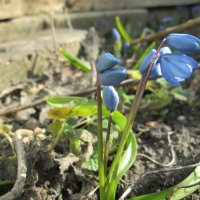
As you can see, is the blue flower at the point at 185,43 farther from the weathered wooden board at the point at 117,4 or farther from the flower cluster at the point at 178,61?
the weathered wooden board at the point at 117,4

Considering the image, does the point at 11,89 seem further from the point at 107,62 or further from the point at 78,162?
the point at 107,62

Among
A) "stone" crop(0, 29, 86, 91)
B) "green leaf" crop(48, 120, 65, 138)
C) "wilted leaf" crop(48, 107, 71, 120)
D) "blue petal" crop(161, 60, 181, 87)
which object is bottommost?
"stone" crop(0, 29, 86, 91)

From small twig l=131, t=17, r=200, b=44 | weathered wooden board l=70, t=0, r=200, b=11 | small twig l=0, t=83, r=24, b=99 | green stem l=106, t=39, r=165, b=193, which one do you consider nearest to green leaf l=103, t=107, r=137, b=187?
green stem l=106, t=39, r=165, b=193

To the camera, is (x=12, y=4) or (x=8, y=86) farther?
(x=12, y=4)

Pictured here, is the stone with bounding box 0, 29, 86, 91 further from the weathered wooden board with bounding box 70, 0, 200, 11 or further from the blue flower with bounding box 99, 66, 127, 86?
the blue flower with bounding box 99, 66, 127, 86

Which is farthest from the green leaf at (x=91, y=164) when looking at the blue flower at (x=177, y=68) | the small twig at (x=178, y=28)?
the small twig at (x=178, y=28)

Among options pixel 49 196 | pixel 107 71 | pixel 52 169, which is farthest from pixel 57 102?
pixel 107 71

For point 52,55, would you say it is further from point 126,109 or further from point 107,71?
point 107,71
